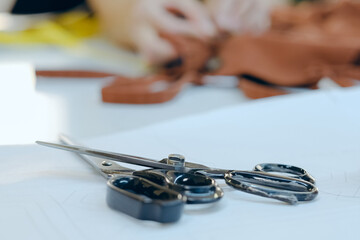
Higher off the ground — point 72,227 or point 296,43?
point 296,43

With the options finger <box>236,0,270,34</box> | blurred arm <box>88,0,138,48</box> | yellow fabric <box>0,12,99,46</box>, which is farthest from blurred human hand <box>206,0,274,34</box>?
yellow fabric <box>0,12,99,46</box>

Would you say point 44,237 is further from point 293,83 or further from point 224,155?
point 293,83

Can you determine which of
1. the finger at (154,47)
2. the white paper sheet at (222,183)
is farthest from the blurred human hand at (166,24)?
the white paper sheet at (222,183)

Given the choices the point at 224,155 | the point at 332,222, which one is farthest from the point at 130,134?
the point at 332,222

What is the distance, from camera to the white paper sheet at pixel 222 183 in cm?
25

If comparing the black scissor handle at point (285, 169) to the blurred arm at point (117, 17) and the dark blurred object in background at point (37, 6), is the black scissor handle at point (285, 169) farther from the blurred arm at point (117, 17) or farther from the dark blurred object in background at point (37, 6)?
the dark blurred object in background at point (37, 6)

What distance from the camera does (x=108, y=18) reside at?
91cm

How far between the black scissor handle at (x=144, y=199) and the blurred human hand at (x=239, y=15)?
496mm

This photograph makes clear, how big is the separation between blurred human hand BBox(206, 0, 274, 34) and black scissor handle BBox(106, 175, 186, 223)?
1.63ft

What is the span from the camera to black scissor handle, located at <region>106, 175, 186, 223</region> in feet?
0.78

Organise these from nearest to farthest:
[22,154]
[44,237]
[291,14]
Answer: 1. [44,237]
2. [22,154]
3. [291,14]

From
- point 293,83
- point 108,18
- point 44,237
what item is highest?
point 108,18

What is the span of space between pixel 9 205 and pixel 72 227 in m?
0.04

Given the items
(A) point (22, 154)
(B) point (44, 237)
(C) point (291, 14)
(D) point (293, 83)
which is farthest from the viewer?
(C) point (291, 14)
